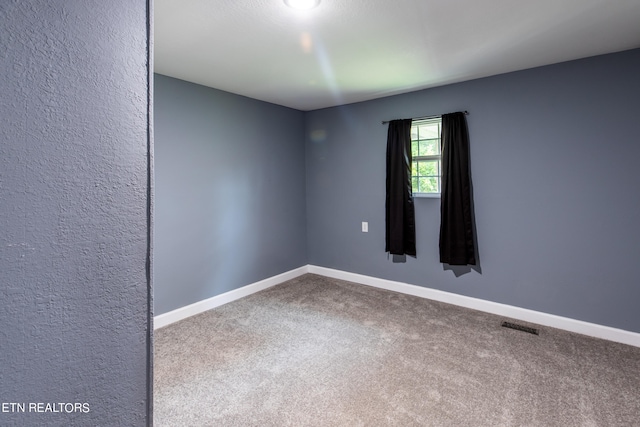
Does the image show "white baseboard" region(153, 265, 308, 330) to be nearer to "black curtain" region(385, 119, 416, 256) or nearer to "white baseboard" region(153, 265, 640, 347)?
"white baseboard" region(153, 265, 640, 347)

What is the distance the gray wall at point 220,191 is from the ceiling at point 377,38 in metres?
0.34

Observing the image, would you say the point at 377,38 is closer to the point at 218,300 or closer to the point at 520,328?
the point at 520,328

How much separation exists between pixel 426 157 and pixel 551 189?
3.91 ft

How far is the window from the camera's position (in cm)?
346

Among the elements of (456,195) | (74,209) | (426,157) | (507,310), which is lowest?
(507,310)

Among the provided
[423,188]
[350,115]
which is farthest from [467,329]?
[350,115]

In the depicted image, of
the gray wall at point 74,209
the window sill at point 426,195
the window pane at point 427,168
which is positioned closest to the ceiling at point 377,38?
the window pane at point 427,168

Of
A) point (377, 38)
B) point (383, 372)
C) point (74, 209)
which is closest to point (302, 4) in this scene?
point (377, 38)

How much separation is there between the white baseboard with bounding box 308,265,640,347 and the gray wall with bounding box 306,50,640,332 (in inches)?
2.2

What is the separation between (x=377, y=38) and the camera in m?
2.20

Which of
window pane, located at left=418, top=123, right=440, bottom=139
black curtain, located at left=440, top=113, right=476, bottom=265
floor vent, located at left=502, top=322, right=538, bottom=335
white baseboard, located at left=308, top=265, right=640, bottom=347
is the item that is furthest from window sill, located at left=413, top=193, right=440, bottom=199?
floor vent, located at left=502, top=322, right=538, bottom=335

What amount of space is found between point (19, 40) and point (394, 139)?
11.0ft

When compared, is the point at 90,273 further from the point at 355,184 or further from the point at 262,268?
the point at 355,184

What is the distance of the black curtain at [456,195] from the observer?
3.17 metres
